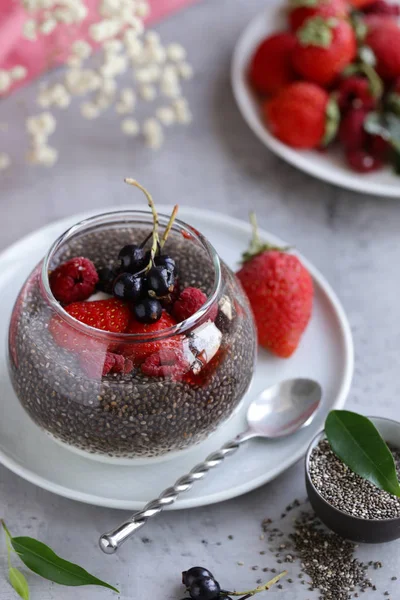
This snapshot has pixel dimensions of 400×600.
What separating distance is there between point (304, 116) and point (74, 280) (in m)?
0.74

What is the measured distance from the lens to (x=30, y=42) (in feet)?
5.62

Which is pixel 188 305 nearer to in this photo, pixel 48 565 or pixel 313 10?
pixel 48 565

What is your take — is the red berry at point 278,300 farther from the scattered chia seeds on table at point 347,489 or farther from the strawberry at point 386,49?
the strawberry at point 386,49

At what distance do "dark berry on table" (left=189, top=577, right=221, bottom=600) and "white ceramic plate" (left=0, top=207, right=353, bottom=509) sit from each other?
0.10 metres

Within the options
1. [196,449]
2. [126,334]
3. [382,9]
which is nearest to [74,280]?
[126,334]

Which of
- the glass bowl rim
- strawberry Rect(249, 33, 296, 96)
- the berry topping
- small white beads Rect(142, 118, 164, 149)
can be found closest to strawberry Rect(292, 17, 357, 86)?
strawberry Rect(249, 33, 296, 96)

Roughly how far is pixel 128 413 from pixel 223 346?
150mm

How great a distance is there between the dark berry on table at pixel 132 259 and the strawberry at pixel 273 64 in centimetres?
83

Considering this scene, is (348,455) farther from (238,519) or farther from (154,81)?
(154,81)

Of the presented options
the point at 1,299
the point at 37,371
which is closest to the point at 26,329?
the point at 37,371

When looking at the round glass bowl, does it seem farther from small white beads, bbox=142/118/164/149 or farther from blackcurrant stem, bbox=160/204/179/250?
small white beads, bbox=142/118/164/149

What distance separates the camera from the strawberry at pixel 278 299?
1176mm

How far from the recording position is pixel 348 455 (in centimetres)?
99

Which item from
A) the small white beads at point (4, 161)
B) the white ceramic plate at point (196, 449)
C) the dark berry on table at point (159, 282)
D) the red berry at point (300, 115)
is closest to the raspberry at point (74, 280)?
the dark berry on table at point (159, 282)
